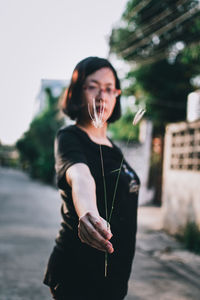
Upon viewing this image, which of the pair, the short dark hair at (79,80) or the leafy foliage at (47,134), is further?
the leafy foliage at (47,134)

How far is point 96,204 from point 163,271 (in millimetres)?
3972

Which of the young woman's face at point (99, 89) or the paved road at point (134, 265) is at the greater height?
the young woman's face at point (99, 89)

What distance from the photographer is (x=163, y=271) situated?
4.50 meters

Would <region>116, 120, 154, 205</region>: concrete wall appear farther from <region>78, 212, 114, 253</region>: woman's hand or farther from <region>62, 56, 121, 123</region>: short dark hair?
<region>78, 212, 114, 253</region>: woman's hand

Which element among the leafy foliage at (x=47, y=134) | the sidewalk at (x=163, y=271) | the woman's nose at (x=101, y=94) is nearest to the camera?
the woman's nose at (x=101, y=94)

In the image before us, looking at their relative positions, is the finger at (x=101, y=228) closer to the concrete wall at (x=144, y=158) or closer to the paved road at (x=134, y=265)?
the paved road at (x=134, y=265)

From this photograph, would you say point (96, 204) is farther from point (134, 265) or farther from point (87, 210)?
point (134, 265)

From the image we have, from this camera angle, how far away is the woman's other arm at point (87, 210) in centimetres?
68

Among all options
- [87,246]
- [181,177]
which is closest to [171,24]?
[181,177]

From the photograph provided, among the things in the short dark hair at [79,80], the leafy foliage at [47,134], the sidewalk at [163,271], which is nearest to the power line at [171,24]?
the sidewalk at [163,271]

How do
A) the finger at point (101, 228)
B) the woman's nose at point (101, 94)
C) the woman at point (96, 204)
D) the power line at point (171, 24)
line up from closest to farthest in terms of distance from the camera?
the finger at point (101, 228) → the woman at point (96, 204) → the woman's nose at point (101, 94) → the power line at point (171, 24)

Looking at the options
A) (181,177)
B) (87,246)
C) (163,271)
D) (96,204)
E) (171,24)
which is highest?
(171,24)

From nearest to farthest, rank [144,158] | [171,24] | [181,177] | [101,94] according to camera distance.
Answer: [101,94] < [181,177] < [171,24] < [144,158]

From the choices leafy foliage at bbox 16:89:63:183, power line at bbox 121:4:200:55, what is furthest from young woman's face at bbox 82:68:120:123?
leafy foliage at bbox 16:89:63:183
